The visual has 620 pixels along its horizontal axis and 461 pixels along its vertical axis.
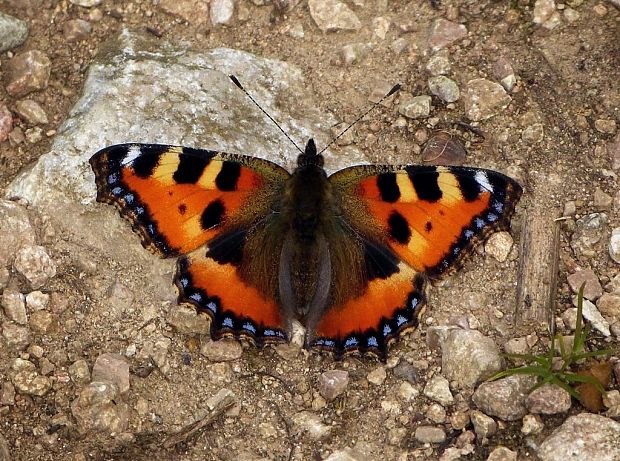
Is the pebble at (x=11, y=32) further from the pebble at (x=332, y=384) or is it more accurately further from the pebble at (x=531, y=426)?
the pebble at (x=531, y=426)

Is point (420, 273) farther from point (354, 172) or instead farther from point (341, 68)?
point (341, 68)

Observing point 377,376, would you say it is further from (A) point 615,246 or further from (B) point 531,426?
(A) point 615,246

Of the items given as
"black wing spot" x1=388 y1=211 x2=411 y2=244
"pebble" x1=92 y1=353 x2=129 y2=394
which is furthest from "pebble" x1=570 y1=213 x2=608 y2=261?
"pebble" x1=92 y1=353 x2=129 y2=394

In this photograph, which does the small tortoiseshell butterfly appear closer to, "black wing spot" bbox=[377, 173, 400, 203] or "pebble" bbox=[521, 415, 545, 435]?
"black wing spot" bbox=[377, 173, 400, 203]

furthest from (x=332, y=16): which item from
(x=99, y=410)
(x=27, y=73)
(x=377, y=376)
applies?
(x=99, y=410)

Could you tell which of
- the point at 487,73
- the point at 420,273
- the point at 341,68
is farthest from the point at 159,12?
the point at 420,273
